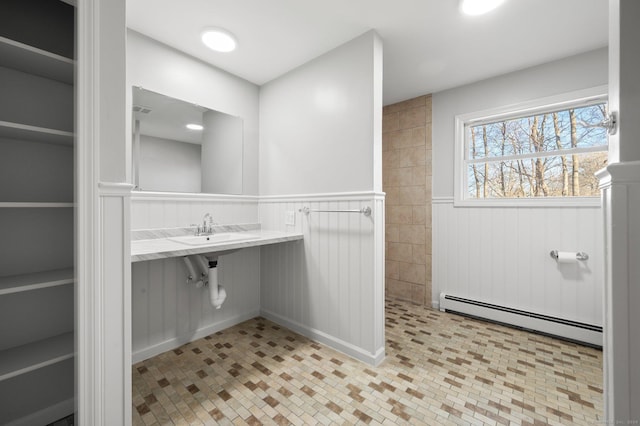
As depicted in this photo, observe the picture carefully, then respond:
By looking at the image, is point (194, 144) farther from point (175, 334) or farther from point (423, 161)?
point (423, 161)

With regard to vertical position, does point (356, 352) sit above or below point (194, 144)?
below

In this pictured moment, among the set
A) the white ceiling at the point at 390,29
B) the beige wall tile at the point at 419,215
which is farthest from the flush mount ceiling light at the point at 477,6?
the beige wall tile at the point at 419,215

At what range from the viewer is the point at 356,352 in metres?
1.91

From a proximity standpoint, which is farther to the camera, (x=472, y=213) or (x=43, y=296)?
(x=472, y=213)

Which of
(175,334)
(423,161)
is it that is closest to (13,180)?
(175,334)

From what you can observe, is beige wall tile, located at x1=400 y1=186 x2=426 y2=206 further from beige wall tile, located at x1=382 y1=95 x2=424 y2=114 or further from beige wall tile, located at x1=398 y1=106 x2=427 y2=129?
beige wall tile, located at x1=382 y1=95 x2=424 y2=114

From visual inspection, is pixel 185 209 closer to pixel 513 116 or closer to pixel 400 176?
pixel 400 176

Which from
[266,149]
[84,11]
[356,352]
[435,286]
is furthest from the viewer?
[435,286]

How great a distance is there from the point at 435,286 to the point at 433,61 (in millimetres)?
2207

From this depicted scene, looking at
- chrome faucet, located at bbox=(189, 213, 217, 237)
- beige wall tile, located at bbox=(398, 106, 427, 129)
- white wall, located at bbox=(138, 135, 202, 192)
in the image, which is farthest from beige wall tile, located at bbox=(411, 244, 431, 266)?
white wall, located at bbox=(138, 135, 202, 192)

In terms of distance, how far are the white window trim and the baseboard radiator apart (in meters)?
0.96

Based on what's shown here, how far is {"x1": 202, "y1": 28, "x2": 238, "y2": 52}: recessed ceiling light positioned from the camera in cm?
185

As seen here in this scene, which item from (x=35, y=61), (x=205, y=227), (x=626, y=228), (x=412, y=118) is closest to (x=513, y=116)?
(x=412, y=118)

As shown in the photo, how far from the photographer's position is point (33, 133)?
45.3 inches
